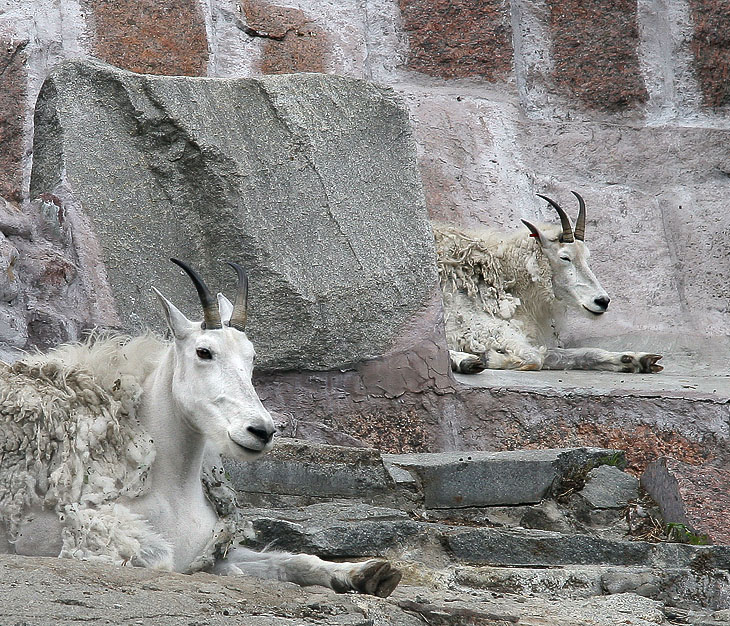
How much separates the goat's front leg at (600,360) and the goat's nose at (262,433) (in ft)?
16.1

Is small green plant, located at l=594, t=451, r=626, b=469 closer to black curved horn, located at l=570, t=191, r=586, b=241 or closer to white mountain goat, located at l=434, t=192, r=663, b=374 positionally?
white mountain goat, located at l=434, t=192, r=663, b=374

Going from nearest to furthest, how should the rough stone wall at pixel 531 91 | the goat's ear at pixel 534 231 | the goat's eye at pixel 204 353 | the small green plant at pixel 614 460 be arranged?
the goat's eye at pixel 204 353 < the small green plant at pixel 614 460 < the rough stone wall at pixel 531 91 < the goat's ear at pixel 534 231

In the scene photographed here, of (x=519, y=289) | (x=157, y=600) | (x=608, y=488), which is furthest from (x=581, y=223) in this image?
(x=157, y=600)

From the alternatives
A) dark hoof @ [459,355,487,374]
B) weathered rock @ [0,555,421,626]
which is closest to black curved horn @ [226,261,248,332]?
weathered rock @ [0,555,421,626]

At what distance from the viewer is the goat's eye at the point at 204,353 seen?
→ 13.8 ft

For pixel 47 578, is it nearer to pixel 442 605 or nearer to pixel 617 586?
pixel 442 605

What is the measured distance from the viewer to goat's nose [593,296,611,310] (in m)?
9.23

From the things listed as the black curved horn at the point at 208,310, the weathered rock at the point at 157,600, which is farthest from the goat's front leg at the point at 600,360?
the weathered rock at the point at 157,600

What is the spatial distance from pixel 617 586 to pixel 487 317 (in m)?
5.32

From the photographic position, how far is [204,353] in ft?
13.8

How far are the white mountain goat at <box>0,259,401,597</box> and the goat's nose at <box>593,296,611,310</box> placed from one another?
5.31m

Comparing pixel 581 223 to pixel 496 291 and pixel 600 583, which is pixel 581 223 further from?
pixel 600 583

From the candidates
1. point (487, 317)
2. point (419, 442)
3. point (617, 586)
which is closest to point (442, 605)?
point (617, 586)

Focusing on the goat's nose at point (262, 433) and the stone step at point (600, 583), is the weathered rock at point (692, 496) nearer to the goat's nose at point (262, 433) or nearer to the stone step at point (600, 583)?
the stone step at point (600, 583)
